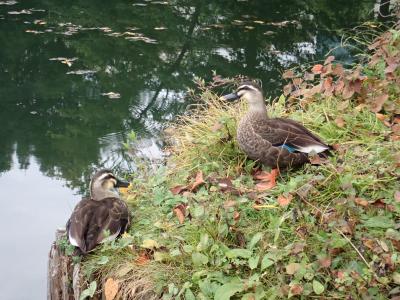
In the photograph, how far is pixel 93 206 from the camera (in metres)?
4.36

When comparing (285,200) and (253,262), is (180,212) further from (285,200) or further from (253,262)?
(253,262)

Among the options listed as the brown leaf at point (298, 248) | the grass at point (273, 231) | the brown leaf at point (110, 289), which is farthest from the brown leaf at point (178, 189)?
the brown leaf at point (298, 248)

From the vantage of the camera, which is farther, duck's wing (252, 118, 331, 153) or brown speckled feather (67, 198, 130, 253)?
duck's wing (252, 118, 331, 153)

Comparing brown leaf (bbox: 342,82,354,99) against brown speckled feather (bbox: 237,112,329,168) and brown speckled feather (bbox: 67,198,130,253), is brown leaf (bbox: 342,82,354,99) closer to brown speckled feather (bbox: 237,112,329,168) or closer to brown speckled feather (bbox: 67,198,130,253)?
brown speckled feather (bbox: 237,112,329,168)

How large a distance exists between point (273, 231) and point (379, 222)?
601 mm

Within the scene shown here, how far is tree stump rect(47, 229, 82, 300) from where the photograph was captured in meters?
4.00

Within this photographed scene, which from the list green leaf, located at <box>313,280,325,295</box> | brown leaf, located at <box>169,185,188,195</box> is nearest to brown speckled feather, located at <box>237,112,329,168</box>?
brown leaf, located at <box>169,185,188,195</box>

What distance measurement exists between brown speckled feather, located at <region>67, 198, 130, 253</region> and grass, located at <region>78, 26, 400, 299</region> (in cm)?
9

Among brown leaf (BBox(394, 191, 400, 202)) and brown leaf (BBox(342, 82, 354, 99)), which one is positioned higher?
brown leaf (BBox(394, 191, 400, 202))

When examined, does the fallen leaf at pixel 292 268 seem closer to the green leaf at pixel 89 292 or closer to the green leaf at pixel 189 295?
the green leaf at pixel 189 295

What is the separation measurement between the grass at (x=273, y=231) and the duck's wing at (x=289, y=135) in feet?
0.50

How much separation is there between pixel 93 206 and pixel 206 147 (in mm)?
1159

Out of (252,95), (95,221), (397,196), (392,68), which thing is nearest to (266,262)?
(397,196)

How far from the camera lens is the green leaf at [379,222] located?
337cm
